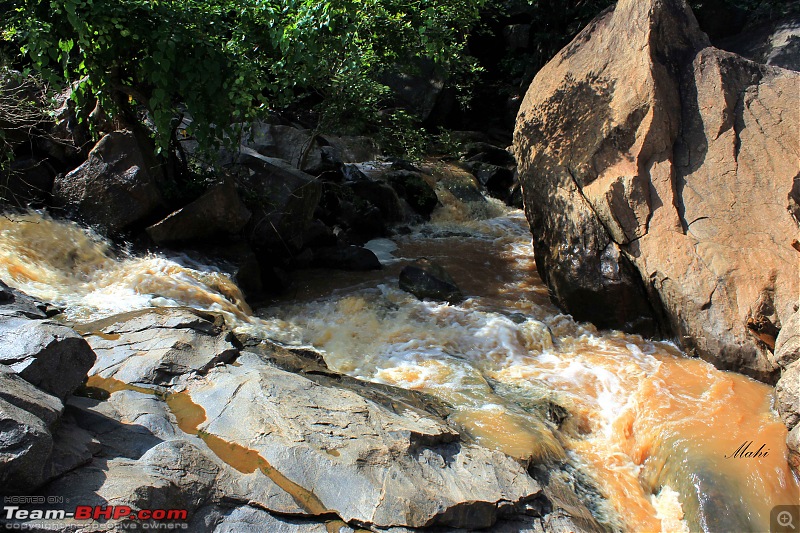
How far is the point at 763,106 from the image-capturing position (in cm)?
695

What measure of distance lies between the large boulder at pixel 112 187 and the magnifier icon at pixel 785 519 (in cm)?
737

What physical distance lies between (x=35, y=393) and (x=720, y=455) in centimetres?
470

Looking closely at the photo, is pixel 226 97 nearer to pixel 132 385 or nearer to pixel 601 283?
pixel 132 385

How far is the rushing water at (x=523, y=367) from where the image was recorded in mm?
4410

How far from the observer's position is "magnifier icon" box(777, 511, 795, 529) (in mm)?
4020

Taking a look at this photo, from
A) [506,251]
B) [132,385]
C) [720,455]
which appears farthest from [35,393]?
[506,251]

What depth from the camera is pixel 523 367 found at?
6328 millimetres

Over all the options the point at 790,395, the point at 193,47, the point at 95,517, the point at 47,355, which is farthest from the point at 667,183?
the point at 95,517

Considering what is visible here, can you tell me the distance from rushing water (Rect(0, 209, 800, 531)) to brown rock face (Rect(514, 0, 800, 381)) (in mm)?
514

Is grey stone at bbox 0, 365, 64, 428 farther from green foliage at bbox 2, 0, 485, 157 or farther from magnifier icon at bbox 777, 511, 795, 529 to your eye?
magnifier icon at bbox 777, 511, 795, 529

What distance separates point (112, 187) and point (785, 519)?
769cm

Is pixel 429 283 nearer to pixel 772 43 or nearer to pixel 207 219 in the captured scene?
pixel 207 219

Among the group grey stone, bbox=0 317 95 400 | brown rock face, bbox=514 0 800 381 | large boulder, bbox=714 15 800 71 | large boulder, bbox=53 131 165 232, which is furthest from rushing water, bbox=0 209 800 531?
large boulder, bbox=714 15 800 71

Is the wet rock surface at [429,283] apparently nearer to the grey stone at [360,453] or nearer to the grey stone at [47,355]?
the grey stone at [360,453]
